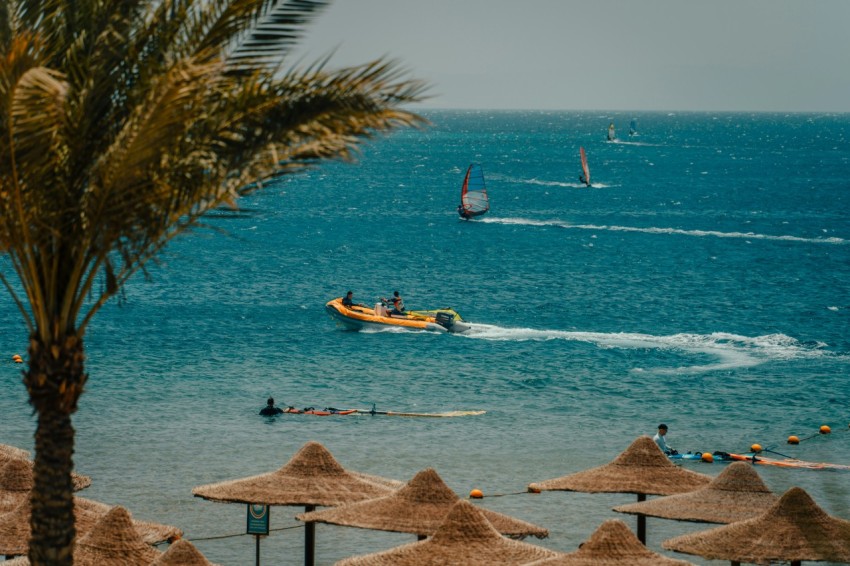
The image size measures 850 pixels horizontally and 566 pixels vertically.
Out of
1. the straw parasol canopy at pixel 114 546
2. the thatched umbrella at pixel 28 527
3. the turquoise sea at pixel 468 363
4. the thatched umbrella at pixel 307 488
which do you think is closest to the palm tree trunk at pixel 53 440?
the turquoise sea at pixel 468 363

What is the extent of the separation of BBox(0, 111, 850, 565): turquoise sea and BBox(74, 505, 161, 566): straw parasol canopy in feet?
16.1

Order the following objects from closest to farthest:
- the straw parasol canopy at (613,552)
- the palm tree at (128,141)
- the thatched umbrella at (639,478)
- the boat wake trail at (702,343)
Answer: the palm tree at (128,141), the straw parasol canopy at (613,552), the thatched umbrella at (639,478), the boat wake trail at (702,343)

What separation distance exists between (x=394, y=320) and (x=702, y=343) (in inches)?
569

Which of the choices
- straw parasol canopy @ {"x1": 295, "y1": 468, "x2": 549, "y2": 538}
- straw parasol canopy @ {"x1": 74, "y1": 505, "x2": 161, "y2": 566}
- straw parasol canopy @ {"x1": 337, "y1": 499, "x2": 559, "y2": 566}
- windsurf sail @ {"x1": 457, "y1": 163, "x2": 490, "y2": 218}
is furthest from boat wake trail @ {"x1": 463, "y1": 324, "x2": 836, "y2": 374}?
windsurf sail @ {"x1": 457, "y1": 163, "x2": 490, "y2": 218}

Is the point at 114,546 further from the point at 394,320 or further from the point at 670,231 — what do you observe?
the point at 670,231

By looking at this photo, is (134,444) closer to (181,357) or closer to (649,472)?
(181,357)

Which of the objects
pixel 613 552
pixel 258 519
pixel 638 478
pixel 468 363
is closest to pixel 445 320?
pixel 468 363

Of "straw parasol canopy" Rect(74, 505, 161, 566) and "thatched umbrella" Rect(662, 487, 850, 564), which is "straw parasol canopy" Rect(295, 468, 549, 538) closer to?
"thatched umbrella" Rect(662, 487, 850, 564)

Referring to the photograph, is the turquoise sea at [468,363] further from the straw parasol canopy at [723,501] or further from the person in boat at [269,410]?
the straw parasol canopy at [723,501]

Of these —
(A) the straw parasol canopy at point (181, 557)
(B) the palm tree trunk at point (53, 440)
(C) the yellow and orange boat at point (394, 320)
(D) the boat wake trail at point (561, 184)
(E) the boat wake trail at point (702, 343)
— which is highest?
(B) the palm tree trunk at point (53, 440)

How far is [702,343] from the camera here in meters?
60.5

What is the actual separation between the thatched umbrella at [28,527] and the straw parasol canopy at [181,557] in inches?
98.8

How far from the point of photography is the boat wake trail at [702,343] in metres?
56.5

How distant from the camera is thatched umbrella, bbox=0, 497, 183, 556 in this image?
20266 millimetres
